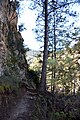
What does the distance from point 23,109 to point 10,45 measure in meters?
7.85

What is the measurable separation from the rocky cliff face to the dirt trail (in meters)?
2.19

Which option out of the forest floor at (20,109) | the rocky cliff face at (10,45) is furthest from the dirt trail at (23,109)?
the rocky cliff face at (10,45)

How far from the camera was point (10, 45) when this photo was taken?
16891 mm

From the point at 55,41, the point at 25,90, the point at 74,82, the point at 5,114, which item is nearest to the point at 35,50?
Answer: the point at 55,41

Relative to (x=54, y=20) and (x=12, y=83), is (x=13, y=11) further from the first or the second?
(x=12, y=83)

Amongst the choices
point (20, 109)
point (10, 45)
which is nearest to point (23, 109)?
point (20, 109)

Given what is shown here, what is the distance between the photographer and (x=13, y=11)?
19250 millimetres

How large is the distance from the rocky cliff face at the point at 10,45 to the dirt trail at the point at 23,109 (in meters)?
2.19

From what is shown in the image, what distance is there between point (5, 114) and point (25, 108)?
1.25m

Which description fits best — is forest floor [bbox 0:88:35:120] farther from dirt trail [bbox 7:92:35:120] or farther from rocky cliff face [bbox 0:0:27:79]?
rocky cliff face [bbox 0:0:27:79]

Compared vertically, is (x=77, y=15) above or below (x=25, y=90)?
above

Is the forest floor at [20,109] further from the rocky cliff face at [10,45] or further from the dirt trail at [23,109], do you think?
the rocky cliff face at [10,45]

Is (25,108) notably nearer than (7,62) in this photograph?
Yes

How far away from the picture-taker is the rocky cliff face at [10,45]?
1389cm
